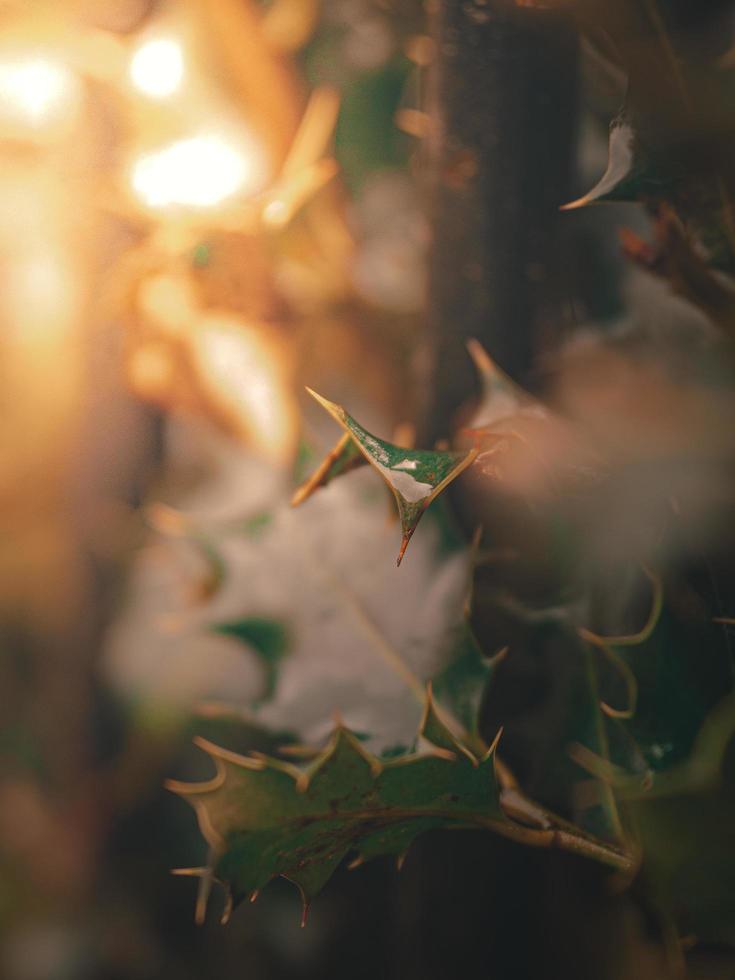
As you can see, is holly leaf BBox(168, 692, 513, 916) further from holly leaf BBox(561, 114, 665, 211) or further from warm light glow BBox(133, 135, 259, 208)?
warm light glow BBox(133, 135, 259, 208)

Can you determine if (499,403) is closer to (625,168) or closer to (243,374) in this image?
(625,168)

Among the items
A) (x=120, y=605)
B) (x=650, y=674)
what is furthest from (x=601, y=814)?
(x=120, y=605)

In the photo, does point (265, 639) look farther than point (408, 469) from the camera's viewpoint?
Yes

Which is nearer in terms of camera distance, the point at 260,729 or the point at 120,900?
the point at 260,729

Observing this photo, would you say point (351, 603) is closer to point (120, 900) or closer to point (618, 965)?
point (618, 965)

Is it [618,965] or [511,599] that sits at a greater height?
[511,599]

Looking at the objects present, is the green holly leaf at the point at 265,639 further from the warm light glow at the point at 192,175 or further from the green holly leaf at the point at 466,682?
the warm light glow at the point at 192,175

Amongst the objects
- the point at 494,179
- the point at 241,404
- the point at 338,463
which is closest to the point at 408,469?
the point at 338,463
